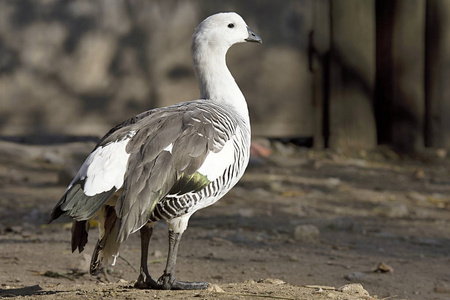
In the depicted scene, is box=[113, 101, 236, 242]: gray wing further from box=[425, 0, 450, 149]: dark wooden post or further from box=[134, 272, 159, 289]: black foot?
box=[425, 0, 450, 149]: dark wooden post

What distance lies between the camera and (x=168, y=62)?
384 inches

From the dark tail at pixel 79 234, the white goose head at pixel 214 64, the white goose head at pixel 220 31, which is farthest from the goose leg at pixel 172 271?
the white goose head at pixel 220 31

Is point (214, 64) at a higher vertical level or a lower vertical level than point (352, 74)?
lower

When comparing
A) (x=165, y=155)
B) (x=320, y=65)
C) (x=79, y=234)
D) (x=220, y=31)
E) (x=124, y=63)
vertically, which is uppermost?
(x=320, y=65)

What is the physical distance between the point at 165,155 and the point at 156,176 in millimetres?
139

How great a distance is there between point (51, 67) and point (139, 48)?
1178 mm

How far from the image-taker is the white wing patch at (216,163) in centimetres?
374

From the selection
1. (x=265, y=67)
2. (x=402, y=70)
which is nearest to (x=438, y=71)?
(x=402, y=70)

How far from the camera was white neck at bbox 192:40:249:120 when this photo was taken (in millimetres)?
4477

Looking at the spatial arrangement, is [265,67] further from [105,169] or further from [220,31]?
[105,169]

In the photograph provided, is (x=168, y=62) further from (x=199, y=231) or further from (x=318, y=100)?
(x=199, y=231)

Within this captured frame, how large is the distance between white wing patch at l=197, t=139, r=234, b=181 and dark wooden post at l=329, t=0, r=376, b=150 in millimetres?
5674

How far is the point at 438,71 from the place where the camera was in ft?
30.6

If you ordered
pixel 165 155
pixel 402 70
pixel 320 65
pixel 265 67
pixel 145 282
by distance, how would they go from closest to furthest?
pixel 165 155, pixel 145 282, pixel 402 70, pixel 320 65, pixel 265 67
